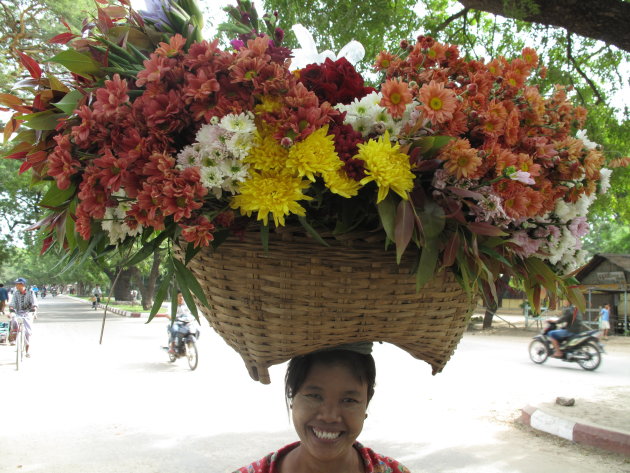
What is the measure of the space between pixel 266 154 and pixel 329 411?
2.61ft

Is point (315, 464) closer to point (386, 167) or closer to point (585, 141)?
point (386, 167)

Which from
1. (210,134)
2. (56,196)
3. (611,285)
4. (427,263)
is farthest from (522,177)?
(611,285)

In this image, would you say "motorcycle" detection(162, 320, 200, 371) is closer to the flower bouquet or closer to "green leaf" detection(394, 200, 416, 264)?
the flower bouquet

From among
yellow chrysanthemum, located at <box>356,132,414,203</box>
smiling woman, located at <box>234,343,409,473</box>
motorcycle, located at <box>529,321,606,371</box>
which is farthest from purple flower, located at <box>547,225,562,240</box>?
motorcycle, located at <box>529,321,606,371</box>

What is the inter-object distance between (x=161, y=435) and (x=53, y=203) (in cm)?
455

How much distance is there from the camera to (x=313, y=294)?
118 cm

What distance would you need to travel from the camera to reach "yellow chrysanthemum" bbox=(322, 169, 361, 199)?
3.39ft

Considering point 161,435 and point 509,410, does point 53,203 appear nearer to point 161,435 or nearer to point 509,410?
point 161,435

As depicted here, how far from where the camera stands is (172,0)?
51.2 inches

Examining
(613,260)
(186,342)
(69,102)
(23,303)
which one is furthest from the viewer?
(613,260)

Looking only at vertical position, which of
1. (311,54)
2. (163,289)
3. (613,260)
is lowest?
(163,289)

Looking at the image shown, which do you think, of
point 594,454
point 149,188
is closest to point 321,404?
point 149,188

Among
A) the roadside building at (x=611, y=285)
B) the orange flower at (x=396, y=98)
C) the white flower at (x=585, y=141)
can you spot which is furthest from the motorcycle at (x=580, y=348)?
the orange flower at (x=396, y=98)

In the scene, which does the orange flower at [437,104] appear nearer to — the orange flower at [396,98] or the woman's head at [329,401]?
the orange flower at [396,98]
